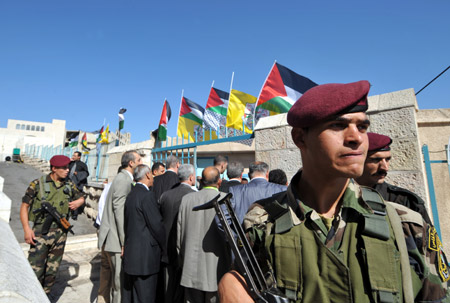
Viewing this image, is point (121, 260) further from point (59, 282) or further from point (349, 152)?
point (349, 152)

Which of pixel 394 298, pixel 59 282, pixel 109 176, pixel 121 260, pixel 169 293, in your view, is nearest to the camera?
pixel 394 298

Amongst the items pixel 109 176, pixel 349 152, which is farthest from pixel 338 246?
pixel 109 176

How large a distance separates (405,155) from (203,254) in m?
2.51

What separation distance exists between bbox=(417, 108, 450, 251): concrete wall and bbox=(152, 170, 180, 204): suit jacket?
141 inches

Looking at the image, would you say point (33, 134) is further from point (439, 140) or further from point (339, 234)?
point (339, 234)

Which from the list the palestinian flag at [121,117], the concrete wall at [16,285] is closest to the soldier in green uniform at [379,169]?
the concrete wall at [16,285]

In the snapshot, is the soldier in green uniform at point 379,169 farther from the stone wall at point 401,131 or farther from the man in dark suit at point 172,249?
the man in dark suit at point 172,249

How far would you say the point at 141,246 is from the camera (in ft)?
9.17

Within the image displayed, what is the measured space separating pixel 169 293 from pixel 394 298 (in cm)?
279

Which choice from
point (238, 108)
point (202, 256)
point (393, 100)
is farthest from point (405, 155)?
point (238, 108)

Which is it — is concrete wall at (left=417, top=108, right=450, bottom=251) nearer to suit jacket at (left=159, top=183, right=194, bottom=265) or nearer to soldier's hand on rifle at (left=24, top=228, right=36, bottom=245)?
suit jacket at (left=159, top=183, right=194, bottom=265)

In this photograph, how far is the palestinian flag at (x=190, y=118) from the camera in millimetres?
7188

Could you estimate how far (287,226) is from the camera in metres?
0.90

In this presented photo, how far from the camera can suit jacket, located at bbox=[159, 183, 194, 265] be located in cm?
294
